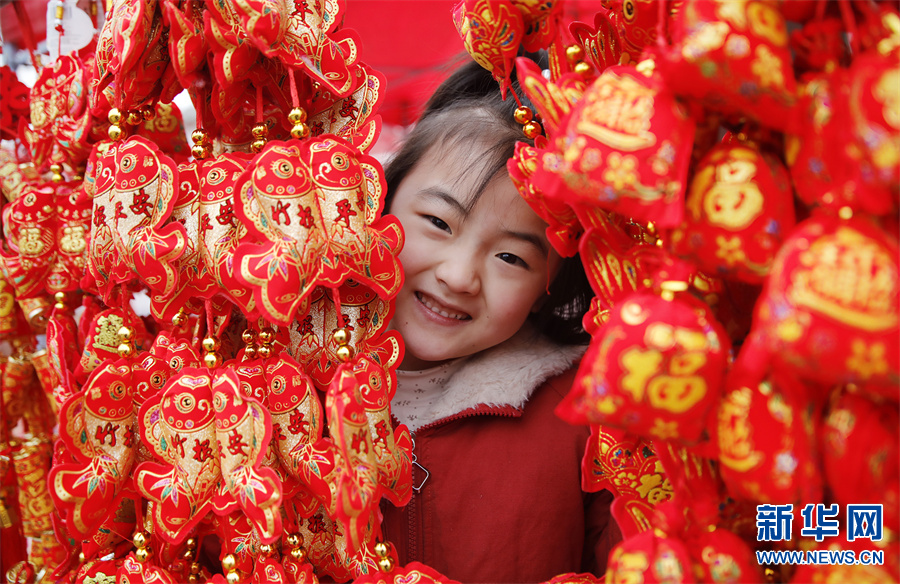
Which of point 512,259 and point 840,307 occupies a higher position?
point 840,307

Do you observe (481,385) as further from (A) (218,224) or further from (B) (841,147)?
(B) (841,147)

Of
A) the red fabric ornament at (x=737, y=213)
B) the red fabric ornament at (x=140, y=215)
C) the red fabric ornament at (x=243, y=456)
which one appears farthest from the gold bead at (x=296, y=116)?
the red fabric ornament at (x=737, y=213)

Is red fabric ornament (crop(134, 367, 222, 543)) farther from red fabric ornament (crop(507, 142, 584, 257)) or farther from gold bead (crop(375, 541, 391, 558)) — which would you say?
red fabric ornament (crop(507, 142, 584, 257))

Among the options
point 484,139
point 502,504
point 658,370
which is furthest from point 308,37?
point 502,504

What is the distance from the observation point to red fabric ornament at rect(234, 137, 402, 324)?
0.51 meters

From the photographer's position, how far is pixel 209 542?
719mm

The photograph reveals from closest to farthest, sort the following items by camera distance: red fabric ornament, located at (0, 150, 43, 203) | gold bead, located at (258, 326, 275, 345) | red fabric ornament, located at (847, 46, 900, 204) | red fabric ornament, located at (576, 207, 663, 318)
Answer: red fabric ornament, located at (847, 46, 900, 204), red fabric ornament, located at (576, 207, 663, 318), gold bead, located at (258, 326, 275, 345), red fabric ornament, located at (0, 150, 43, 203)

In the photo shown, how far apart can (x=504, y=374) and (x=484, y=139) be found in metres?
0.28

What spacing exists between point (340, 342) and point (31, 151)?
1.63 ft

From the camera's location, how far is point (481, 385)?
80cm

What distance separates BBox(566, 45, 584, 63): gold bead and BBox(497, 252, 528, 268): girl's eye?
0.30 m

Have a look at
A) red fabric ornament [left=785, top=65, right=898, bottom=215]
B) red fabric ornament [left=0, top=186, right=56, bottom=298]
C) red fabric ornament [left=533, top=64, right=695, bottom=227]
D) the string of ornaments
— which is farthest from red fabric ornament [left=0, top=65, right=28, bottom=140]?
red fabric ornament [left=785, top=65, right=898, bottom=215]

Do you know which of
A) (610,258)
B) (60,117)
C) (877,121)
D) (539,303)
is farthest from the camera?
(539,303)

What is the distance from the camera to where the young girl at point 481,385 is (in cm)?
73
